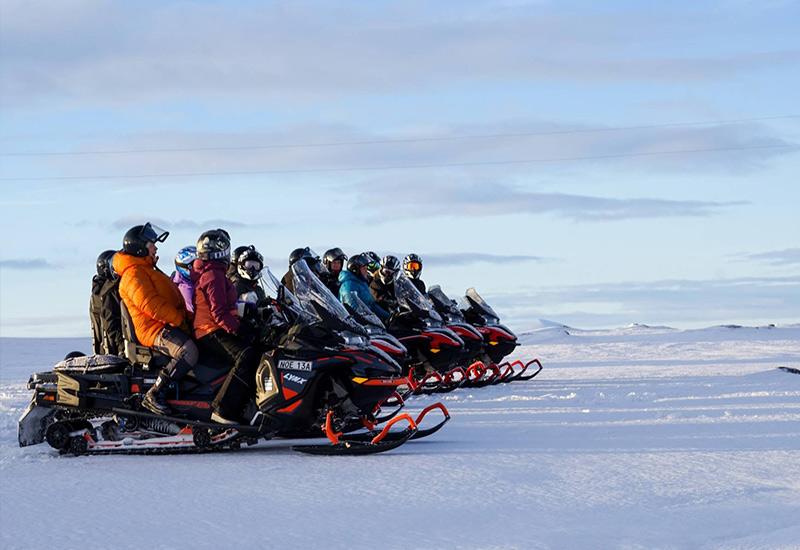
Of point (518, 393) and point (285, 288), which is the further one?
point (518, 393)

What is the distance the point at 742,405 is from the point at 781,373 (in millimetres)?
5959

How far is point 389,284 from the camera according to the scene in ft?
61.7

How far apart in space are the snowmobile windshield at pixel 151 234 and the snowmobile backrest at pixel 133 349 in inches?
23.3

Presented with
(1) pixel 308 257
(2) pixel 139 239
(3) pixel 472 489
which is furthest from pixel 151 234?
(1) pixel 308 257

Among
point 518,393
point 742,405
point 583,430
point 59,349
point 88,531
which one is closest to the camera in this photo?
point 88,531

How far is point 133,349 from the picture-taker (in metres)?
10.6

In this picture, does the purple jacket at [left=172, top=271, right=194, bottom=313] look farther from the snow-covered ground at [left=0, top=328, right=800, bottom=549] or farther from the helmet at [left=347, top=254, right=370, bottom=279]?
the helmet at [left=347, top=254, right=370, bottom=279]

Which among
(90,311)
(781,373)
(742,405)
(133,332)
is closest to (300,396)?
(133,332)

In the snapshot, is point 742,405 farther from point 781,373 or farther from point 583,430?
point 781,373

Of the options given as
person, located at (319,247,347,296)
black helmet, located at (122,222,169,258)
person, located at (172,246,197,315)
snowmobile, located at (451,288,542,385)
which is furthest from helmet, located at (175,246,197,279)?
snowmobile, located at (451,288,542,385)

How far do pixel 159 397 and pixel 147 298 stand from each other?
0.82 metres

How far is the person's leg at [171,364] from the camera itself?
10.2 metres

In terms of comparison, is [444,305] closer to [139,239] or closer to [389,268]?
[389,268]

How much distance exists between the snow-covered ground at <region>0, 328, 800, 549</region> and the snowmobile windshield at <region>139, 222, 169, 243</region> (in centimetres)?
183
